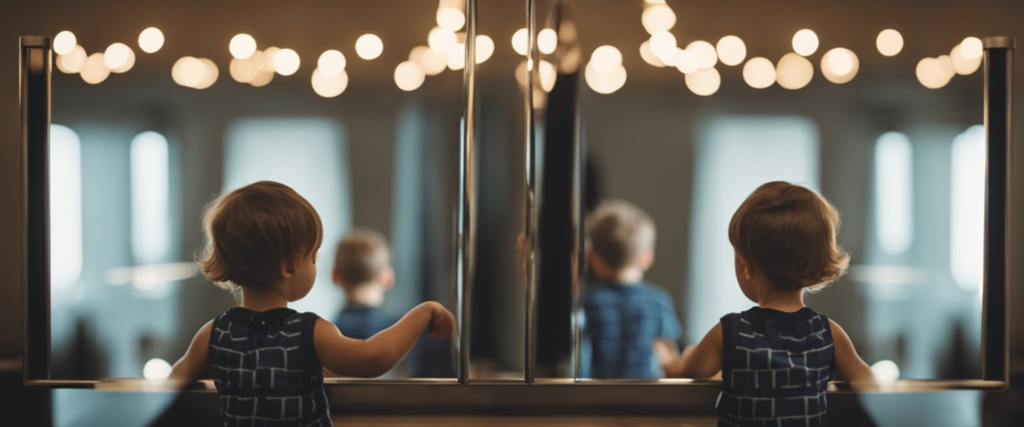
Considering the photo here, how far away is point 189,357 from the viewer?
110 cm

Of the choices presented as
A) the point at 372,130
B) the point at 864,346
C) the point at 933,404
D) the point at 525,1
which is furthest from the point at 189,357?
the point at 933,404

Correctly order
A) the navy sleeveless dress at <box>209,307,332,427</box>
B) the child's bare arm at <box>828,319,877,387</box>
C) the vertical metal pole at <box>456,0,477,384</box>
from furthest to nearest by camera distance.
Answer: the vertical metal pole at <box>456,0,477,384</box>, the child's bare arm at <box>828,319,877,387</box>, the navy sleeveless dress at <box>209,307,332,427</box>

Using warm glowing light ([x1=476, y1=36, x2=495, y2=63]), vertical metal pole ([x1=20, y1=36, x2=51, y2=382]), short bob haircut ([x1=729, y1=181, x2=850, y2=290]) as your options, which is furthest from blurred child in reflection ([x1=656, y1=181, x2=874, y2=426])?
vertical metal pole ([x1=20, y1=36, x2=51, y2=382])

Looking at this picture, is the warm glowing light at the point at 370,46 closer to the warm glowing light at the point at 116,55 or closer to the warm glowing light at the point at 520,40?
the warm glowing light at the point at 520,40

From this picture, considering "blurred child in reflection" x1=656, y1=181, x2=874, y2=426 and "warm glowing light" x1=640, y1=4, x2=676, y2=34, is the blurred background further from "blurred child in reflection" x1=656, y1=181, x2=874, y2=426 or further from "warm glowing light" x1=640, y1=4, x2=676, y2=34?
"blurred child in reflection" x1=656, y1=181, x2=874, y2=426

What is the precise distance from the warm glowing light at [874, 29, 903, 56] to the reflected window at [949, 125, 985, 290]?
0.21 m

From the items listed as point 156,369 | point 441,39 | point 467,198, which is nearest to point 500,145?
point 467,198

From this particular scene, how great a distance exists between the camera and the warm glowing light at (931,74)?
4.16 ft

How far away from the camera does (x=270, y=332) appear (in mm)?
1024

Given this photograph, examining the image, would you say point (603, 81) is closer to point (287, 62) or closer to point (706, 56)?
point (706, 56)

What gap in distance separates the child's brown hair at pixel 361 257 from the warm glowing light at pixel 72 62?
24.2 inches

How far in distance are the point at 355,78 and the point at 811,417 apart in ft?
3.23

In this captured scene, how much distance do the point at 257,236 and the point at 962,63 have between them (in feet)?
4.31

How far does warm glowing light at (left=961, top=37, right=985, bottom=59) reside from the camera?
4.17ft
